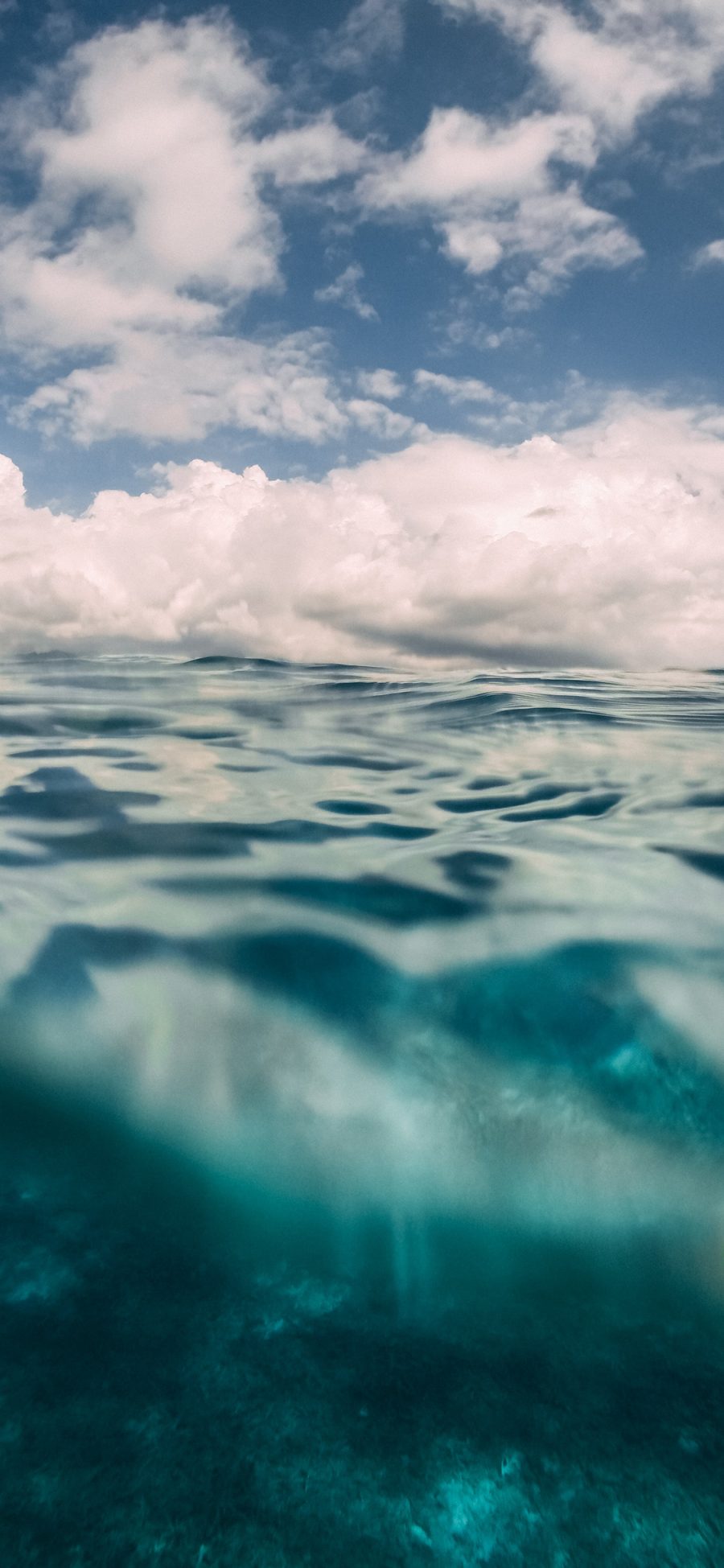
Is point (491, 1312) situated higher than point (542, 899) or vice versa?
point (542, 899)

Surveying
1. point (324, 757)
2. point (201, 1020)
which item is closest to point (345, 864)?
point (201, 1020)

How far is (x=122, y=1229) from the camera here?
1.81 m

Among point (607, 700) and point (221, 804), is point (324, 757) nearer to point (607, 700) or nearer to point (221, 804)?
point (221, 804)

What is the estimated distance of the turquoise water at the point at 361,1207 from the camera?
1.24 m

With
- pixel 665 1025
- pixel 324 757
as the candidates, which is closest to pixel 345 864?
pixel 665 1025

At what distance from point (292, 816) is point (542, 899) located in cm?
224

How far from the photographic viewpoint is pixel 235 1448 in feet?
4.23

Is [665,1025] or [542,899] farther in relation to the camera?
[542,899]

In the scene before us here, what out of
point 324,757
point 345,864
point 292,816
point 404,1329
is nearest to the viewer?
point 404,1329

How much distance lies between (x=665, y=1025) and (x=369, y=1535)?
1.63 meters

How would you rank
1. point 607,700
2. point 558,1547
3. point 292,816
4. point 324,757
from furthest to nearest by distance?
point 607,700, point 324,757, point 292,816, point 558,1547

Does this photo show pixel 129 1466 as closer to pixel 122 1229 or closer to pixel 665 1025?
pixel 122 1229

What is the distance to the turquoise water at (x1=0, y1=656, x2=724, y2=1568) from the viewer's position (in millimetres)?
1236

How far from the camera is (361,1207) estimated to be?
1.92 m
